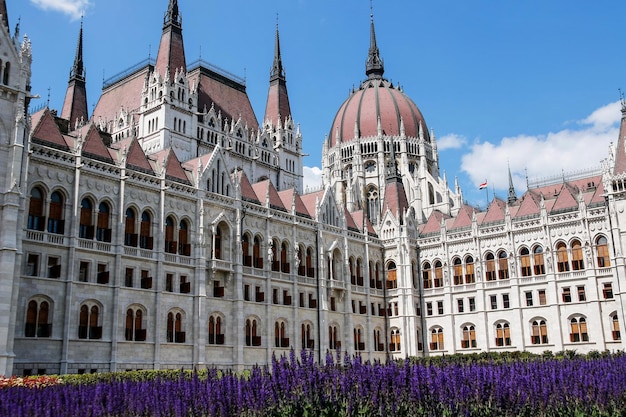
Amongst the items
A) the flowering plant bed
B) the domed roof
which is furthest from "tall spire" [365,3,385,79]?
the flowering plant bed

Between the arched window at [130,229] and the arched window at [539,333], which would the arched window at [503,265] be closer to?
the arched window at [539,333]

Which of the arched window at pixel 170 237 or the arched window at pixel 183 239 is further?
the arched window at pixel 183 239

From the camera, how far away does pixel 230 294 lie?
153 feet

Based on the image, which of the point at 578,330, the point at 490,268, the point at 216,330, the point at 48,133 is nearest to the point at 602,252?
the point at 578,330

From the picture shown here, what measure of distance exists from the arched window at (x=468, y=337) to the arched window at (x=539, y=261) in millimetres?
8260

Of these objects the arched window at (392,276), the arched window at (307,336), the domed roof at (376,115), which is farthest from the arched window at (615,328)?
the domed roof at (376,115)

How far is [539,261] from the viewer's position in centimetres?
5725

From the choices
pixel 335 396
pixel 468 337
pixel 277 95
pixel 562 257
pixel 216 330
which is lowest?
pixel 335 396

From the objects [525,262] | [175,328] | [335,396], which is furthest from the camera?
[525,262]

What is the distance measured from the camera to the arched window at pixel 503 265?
58906 mm

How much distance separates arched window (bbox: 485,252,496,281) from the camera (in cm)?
5981

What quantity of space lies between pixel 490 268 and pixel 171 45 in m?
37.8

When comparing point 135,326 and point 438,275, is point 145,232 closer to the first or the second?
point 135,326

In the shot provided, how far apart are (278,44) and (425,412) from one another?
70.6 meters
